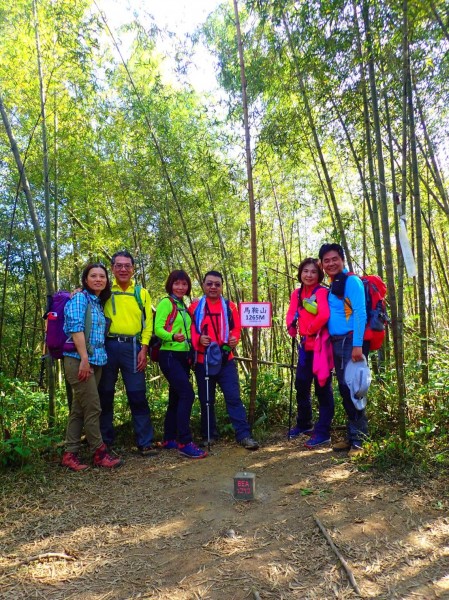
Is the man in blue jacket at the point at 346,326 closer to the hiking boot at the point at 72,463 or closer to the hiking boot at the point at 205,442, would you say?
the hiking boot at the point at 205,442

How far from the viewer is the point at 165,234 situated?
5.94 m

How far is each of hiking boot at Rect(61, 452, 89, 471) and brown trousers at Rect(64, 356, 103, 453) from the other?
0.04 meters

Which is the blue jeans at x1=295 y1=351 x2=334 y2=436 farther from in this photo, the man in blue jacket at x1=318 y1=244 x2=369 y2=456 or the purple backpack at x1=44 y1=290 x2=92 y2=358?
the purple backpack at x1=44 y1=290 x2=92 y2=358

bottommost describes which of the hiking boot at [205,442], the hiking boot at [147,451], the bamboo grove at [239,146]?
the hiking boot at [205,442]

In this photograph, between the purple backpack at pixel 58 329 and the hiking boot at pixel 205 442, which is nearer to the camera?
the purple backpack at pixel 58 329

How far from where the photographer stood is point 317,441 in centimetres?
334

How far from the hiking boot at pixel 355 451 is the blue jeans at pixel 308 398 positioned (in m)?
0.33

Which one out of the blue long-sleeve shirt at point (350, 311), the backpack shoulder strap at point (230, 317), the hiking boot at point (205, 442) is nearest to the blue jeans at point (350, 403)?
the blue long-sleeve shirt at point (350, 311)

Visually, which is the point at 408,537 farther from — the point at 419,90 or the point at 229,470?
the point at 419,90

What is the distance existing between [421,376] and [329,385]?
89cm

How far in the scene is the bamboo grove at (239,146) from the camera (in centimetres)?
318

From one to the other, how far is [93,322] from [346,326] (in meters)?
1.99

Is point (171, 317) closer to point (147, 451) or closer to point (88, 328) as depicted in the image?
point (88, 328)

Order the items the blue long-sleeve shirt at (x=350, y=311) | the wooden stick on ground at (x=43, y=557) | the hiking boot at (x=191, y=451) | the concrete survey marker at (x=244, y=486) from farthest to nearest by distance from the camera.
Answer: the hiking boot at (x=191, y=451) → the blue long-sleeve shirt at (x=350, y=311) → the concrete survey marker at (x=244, y=486) → the wooden stick on ground at (x=43, y=557)
